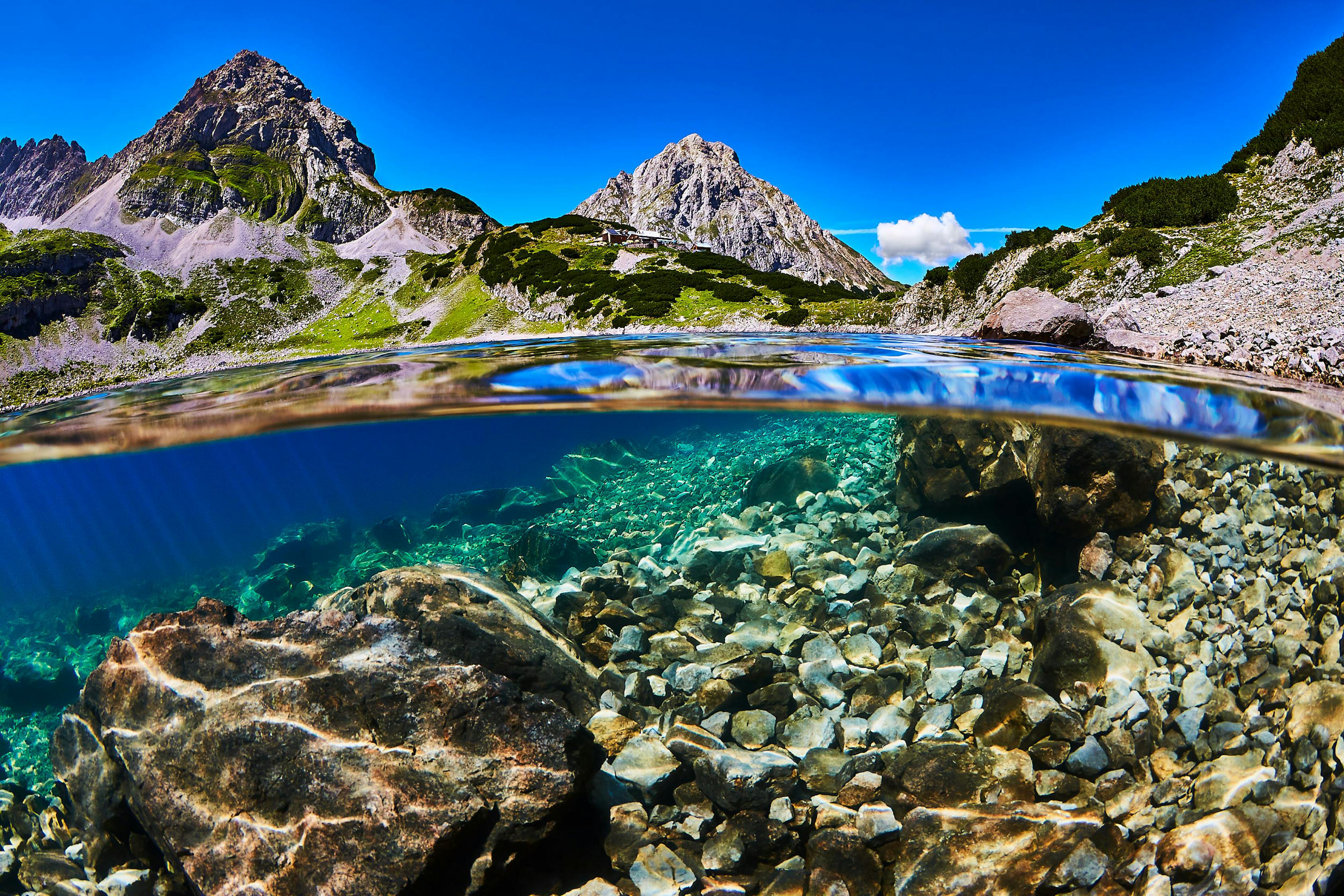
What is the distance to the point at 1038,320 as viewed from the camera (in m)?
11.6

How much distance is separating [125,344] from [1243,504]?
97.8m

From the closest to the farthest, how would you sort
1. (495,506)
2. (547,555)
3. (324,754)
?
(324,754) → (547,555) → (495,506)

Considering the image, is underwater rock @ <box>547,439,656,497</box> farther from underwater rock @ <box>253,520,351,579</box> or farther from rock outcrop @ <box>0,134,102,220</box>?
rock outcrop @ <box>0,134,102,220</box>

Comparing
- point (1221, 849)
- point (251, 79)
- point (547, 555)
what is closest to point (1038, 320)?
point (1221, 849)

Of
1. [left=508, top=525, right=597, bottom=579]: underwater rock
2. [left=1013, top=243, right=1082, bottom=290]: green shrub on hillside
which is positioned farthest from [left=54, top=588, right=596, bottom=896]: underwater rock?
[left=1013, top=243, right=1082, bottom=290]: green shrub on hillside

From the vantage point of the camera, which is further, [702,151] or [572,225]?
[702,151]

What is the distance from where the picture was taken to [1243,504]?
5.86m

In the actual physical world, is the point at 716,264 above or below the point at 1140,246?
above

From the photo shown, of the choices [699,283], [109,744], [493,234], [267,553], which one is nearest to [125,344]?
[493,234]

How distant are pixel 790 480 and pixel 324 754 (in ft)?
21.7

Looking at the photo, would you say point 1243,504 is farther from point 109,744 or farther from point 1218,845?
point 109,744

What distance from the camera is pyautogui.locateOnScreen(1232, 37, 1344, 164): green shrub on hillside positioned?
15.0 m

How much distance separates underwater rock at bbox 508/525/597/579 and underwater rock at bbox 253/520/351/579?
100 inches

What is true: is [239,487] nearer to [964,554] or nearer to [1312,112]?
[964,554]
